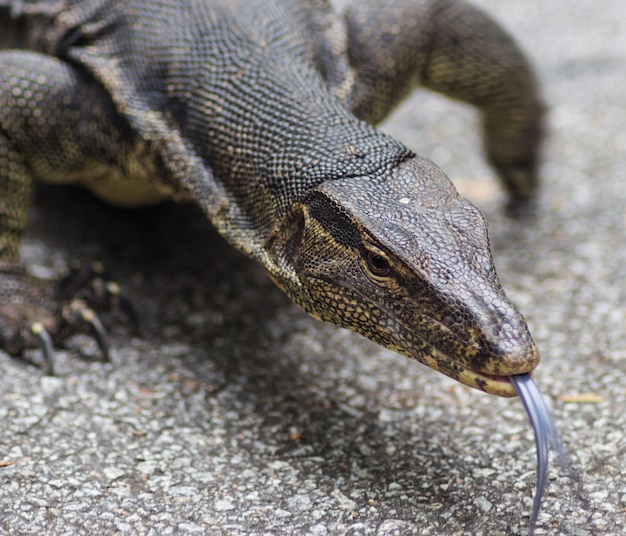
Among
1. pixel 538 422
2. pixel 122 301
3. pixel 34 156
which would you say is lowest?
pixel 122 301

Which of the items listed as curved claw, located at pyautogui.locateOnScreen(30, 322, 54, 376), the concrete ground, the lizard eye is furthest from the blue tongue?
curved claw, located at pyautogui.locateOnScreen(30, 322, 54, 376)

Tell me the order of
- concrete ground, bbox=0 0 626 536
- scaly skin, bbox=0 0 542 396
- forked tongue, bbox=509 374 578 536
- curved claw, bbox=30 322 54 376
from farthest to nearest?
1. curved claw, bbox=30 322 54 376
2. concrete ground, bbox=0 0 626 536
3. scaly skin, bbox=0 0 542 396
4. forked tongue, bbox=509 374 578 536

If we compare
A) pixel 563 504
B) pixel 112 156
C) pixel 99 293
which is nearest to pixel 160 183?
pixel 112 156

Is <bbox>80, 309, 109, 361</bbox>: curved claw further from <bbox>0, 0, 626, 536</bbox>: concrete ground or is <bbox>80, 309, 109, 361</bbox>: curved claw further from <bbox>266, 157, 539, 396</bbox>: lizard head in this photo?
<bbox>266, 157, 539, 396</bbox>: lizard head

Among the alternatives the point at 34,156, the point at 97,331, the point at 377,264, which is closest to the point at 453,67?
the point at 377,264

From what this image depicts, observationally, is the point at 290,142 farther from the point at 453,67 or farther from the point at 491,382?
the point at 453,67

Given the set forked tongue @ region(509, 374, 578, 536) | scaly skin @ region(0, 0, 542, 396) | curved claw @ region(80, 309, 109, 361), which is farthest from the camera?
curved claw @ region(80, 309, 109, 361)

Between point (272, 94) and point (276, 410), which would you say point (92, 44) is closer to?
point (272, 94)
